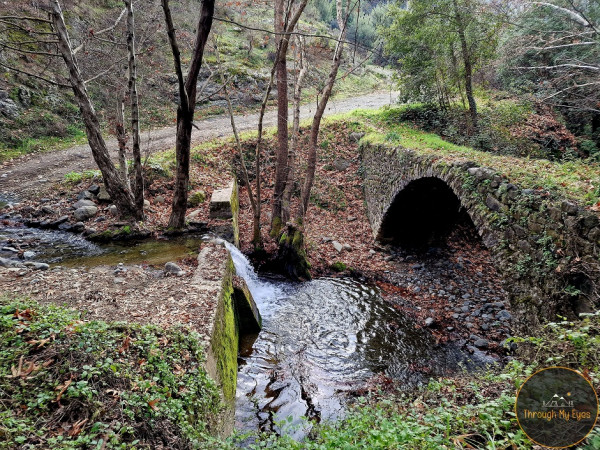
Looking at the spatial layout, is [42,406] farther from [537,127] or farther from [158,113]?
[158,113]

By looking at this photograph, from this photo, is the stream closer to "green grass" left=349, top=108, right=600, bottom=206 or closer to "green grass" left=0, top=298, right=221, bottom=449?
"green grass" left=0, top=298, right=221, bottom=449

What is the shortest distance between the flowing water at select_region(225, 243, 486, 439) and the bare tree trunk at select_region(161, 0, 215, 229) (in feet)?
5.38

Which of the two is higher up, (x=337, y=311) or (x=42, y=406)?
(x=42, y=406)

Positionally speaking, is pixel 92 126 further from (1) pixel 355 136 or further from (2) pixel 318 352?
(1) pixel 355 136

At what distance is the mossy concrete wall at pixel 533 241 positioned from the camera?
3.97 m

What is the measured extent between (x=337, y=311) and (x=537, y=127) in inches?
427

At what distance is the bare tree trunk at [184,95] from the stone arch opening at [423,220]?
602cm

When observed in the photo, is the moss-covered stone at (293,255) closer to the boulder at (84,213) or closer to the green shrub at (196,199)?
the green shrub at (196,199)

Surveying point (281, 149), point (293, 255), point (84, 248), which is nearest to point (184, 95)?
point (281, 149)

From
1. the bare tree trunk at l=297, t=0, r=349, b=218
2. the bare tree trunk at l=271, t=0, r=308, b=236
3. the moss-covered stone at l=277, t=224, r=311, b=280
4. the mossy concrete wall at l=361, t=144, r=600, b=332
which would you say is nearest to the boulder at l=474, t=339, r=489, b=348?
the mossy concrete wall at l=361, t=144, r=600, b=332

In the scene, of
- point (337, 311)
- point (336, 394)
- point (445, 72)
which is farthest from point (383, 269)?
point (445, 72)

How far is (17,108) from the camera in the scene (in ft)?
39.0

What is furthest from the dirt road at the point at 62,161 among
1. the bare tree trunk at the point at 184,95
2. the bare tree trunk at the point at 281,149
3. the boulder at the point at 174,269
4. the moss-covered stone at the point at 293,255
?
the boulder at the point at 174,269

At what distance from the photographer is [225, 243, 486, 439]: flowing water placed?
4.54 metres
